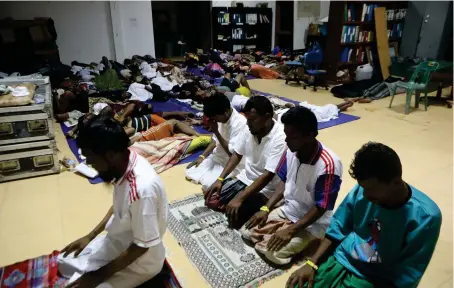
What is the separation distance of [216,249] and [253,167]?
22.8 inches

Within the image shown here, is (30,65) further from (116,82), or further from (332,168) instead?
(332,168)

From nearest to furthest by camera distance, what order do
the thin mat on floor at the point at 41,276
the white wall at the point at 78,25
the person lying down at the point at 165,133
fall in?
1. the thin mat on floor at the point at 41,276
2. the person lying down at the point at 165,133
3. the white wall at the point at 78,25

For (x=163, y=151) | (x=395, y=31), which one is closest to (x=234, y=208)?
(x=163, y=151)

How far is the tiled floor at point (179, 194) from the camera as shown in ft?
6.46

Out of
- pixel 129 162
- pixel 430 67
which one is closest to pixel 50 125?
pixel 129 162

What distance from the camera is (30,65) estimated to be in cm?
606

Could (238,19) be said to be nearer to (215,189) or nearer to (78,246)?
(215,189)

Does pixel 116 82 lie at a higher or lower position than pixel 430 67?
lower

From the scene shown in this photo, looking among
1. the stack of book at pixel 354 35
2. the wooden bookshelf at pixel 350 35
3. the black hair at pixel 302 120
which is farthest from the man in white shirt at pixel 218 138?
the stack of book at pixel 354 35

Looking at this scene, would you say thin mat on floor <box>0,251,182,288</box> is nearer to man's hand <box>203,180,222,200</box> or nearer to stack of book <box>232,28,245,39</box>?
man's hand <box>203,180,222,200</box>

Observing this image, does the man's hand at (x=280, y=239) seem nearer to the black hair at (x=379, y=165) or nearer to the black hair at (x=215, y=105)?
the black hair at (x=379, y=165)

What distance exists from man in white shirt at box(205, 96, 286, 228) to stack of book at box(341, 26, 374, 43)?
16.4ft

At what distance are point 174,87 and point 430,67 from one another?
388 cm

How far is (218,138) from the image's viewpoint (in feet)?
8.30
